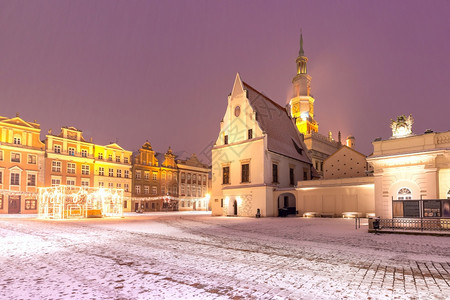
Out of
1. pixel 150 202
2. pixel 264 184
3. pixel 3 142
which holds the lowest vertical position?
pixel 150 202

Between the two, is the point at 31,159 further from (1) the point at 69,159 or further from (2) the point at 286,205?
(2) the point at 286,205

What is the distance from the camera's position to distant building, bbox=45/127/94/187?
160ft

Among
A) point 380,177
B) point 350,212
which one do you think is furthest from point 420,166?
point 350,212

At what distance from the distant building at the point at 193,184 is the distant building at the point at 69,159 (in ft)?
65.2

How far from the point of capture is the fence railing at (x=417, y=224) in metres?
16.9

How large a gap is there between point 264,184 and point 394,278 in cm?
2719

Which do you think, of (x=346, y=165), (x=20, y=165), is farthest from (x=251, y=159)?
(x=20, y=165)

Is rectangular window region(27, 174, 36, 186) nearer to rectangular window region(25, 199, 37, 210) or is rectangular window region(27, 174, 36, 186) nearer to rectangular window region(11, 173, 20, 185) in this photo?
rectangular window region(11, 173, 20, 185)

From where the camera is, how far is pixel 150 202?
60.7 m

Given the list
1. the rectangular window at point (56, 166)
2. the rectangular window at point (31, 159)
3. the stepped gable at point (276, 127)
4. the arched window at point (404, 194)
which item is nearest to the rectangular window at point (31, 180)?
the rectangular window at point (31, 159)

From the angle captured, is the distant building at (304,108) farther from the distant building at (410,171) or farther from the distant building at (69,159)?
the distant building at (69,159)

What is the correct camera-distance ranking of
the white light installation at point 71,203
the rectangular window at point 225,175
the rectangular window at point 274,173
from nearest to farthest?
1. the white light installation at point 71,203
2. the rectangular window at point 274,173
3. the rectangular window at point 225,175

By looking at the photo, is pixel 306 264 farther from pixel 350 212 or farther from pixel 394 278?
pixel 350 212

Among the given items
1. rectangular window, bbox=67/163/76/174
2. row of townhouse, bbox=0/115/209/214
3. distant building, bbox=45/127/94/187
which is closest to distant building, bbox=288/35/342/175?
row of townhouse, bbox=0/115/209/214
